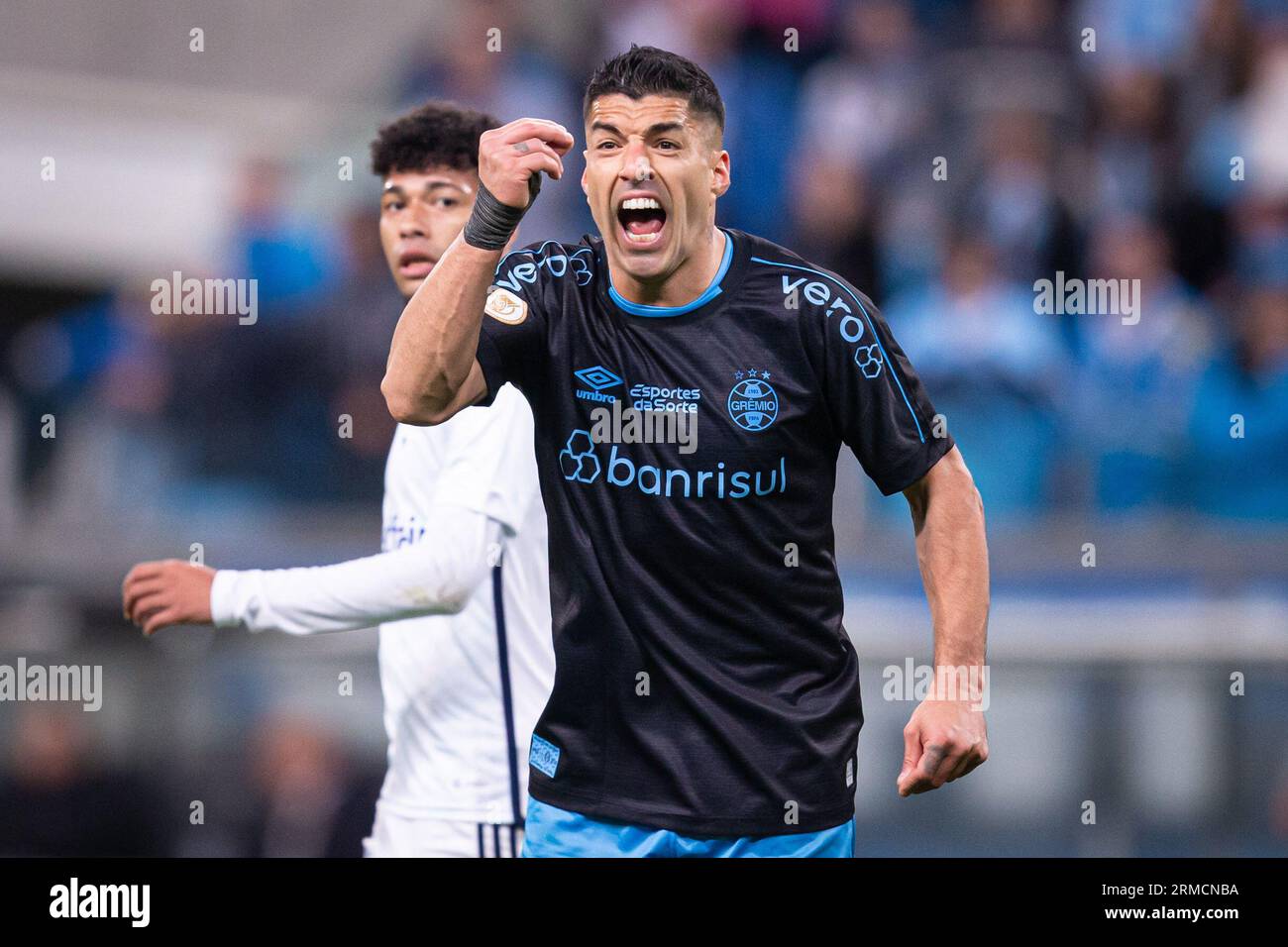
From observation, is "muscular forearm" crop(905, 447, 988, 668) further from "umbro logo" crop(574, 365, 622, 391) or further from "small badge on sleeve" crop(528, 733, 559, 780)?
"small badge on sleeve" crop(528, 733, 559, 780)

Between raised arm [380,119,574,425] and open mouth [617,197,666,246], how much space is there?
0.80 feet

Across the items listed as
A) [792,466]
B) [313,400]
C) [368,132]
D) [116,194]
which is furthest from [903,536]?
[116,194]

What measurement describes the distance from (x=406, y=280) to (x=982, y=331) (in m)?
3.81

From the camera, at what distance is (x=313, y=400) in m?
8.01

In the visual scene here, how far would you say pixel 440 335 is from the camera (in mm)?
3531

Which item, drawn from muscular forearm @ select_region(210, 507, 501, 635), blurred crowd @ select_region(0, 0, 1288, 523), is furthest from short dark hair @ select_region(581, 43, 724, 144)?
blurred crowd @ select_region(0, 0, 1288, 523)

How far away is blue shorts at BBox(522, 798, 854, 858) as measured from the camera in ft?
12.2

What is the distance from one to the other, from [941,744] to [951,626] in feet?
1.00

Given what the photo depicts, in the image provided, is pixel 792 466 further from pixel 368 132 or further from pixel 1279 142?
pixel 368 132

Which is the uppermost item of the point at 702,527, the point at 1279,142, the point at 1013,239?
the point at 1279,142

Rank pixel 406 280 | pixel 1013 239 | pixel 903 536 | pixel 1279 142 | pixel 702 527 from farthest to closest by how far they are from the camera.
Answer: pixel 1279 142, pixel 1013 239, pixel 903 536, pixel 406 280, pixel 702 527

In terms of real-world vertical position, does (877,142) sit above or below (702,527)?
above

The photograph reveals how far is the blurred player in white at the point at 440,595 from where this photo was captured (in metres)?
4.40

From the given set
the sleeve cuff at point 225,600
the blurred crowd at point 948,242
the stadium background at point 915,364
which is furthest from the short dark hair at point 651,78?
the blurred crowd at point 948,242
